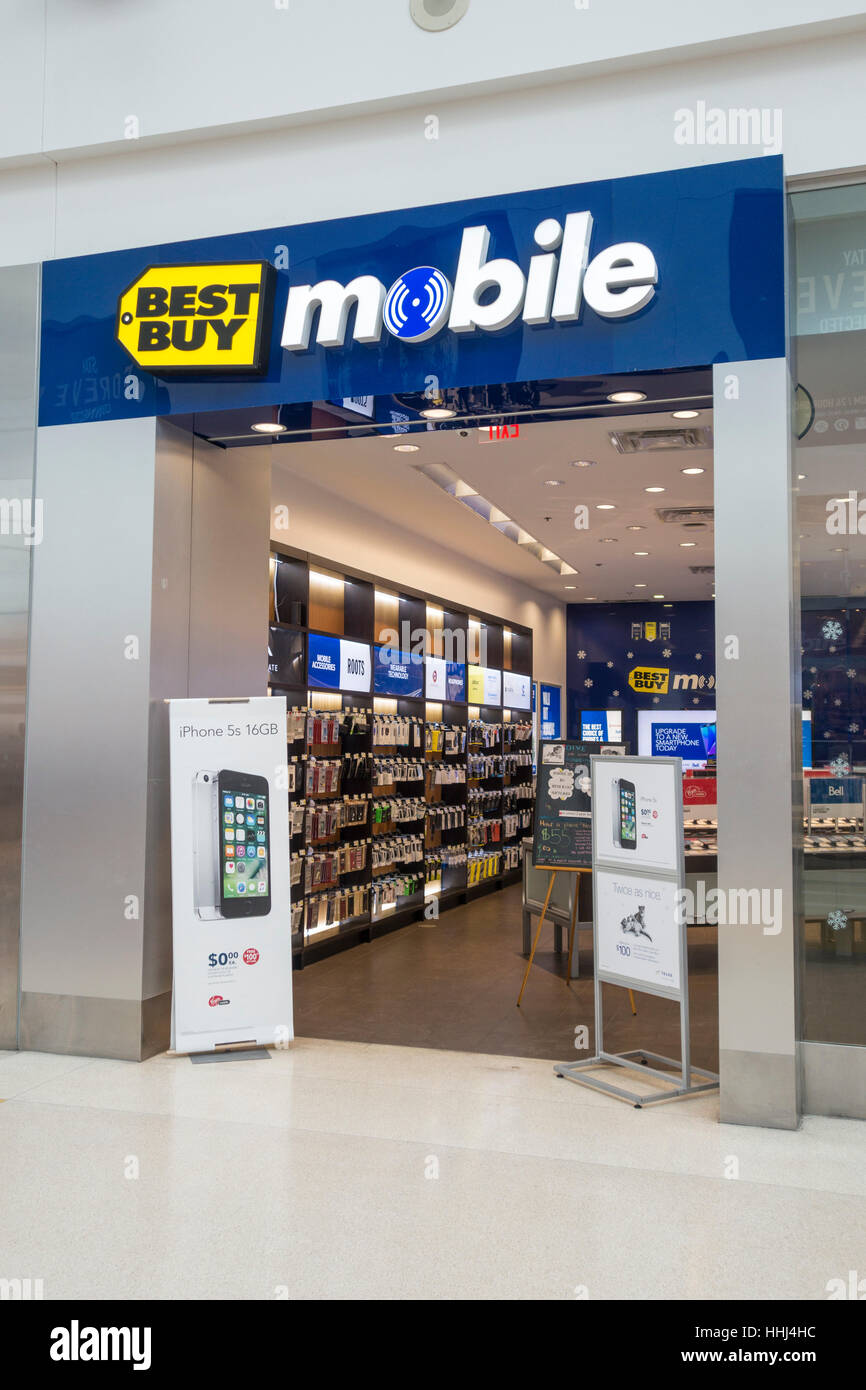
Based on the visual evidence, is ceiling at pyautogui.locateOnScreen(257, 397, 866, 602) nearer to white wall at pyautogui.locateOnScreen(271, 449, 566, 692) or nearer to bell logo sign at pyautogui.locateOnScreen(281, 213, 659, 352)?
white wall at pyautogui.locateOnScreen(271, 449, 566, 692)

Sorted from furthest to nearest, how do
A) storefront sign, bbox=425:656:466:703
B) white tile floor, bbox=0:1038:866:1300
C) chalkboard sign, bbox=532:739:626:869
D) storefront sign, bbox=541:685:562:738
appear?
storefront sign, bbox=541:685:562:738
storefront sign, bbox=425:656:466:703
chalkboard sign, bbox=532:739:626:869
white tile floor, bbox=0:1038:866:1300

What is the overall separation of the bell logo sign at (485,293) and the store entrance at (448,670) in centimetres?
32

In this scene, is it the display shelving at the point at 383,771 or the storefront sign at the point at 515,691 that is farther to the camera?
the storefront sign at the point at 515,691

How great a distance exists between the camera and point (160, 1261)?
2.85 metres

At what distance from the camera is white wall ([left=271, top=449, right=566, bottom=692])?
287 inches

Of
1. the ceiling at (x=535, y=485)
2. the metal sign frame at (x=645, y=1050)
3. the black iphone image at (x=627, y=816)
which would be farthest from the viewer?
the ceiling at (x=535, y=485)

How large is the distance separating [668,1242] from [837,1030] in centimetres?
143

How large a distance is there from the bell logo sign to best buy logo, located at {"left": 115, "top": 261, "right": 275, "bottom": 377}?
0.15m

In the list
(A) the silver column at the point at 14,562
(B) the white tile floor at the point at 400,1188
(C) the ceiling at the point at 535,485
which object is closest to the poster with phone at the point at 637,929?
(B) the white tile floor at the point at 400,1188

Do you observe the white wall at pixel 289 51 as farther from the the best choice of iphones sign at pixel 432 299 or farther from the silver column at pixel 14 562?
the silver column at pixel 14 562

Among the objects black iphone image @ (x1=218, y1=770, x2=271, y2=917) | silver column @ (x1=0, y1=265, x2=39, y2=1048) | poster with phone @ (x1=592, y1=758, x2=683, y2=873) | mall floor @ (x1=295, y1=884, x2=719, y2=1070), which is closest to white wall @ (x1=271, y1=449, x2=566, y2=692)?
silver column @ (x1=0, y1=265, x2=39, y2=1048)

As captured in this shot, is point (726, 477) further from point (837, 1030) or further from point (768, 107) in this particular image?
point (837, 1030)

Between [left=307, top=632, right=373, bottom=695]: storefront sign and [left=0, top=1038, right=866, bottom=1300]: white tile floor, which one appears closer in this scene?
[left=0, top=1038, right=866, bottom=1300]: white tile floor

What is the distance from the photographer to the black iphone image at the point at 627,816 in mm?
4633
